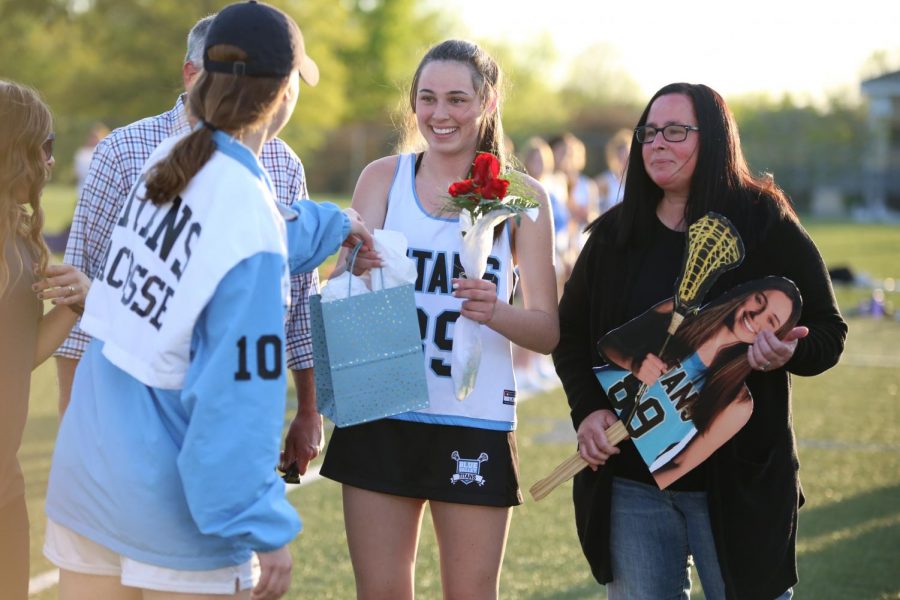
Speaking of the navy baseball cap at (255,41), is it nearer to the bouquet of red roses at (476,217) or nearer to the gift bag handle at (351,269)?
the gift bag handle at (351,269)

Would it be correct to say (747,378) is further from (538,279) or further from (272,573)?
(272,573)

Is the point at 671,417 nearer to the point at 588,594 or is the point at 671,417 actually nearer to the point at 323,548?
the point at 588,594

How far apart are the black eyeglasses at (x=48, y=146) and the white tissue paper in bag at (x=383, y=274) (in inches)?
35.3

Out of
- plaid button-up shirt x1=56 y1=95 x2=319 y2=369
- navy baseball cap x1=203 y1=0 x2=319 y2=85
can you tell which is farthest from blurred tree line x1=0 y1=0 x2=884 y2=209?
navy baseball cap x1=203 y1=0 x2=319 y2=85

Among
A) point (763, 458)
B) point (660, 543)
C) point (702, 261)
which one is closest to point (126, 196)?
point (702, 261)

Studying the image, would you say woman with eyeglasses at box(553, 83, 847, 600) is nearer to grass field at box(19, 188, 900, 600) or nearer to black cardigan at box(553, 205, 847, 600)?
black cardigan at box(553, 205, 847, 600)

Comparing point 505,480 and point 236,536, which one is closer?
point 236,536

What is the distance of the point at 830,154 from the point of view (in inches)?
2411

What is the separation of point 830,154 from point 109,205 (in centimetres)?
6176

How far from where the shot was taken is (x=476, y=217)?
11.3 ft

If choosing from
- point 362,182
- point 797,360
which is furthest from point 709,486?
point 362,182

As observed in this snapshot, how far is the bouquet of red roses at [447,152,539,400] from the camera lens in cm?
342

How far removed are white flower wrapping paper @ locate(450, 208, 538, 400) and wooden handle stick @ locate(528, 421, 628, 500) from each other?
396 millimetres

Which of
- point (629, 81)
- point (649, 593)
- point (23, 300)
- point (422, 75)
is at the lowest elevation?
point (649, 593)
